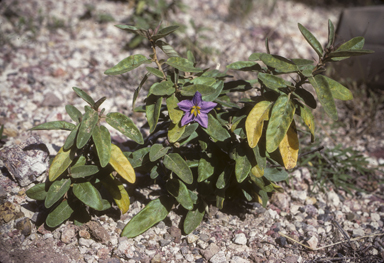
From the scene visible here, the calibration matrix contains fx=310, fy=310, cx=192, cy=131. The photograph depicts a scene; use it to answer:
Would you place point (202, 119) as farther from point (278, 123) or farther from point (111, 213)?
point (111, 213)

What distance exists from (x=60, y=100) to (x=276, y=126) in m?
1.93

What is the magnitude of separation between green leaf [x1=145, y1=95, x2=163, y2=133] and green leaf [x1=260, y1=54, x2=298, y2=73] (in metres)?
0.52

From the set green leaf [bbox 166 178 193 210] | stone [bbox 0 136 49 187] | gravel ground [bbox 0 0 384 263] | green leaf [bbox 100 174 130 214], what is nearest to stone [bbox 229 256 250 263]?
gravel ground [bbox 0 0 384 263]

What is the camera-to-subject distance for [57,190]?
148 cm

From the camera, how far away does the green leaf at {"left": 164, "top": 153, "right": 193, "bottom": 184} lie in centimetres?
146

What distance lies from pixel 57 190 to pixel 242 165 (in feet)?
2.95

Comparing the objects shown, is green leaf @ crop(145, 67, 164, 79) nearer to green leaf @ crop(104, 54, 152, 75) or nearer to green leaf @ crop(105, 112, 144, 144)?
green leaf @ crop(104, 54, 152, 75)

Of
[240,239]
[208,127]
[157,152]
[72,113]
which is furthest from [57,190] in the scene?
[240,239]

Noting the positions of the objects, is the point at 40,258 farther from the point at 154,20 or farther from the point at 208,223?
the point at 154,20

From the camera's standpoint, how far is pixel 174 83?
150cm

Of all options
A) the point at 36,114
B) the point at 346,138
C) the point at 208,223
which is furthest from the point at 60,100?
the point at 346,138

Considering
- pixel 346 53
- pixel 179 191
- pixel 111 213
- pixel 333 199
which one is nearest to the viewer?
pixel 346 53

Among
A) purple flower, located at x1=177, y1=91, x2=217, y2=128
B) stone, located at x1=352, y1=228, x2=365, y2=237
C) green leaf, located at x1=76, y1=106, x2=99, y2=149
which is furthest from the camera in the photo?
stone, located at x1=352, y1=228, x2=365, y2=237

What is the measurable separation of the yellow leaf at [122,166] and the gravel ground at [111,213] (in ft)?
1.44
